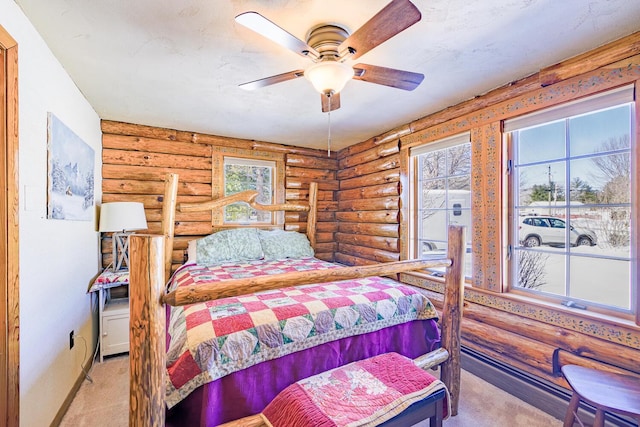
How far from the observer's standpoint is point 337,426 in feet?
3.73

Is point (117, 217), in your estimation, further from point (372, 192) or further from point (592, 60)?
point (592, 60)

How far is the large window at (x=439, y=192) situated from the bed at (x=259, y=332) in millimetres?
1004

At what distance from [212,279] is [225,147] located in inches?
82.1

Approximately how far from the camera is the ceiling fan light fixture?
160cm

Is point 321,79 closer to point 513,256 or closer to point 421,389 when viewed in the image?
point 421,389

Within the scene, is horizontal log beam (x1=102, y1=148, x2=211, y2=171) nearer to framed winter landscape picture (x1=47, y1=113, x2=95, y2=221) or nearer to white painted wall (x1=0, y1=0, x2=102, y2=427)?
framed winter landscape picture (x1=47, y1=113, x2=95, y2=221)

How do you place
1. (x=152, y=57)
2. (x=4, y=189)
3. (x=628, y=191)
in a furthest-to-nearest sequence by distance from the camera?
(x=152, y=57), (x=628, y=191), (x=4, y=189)

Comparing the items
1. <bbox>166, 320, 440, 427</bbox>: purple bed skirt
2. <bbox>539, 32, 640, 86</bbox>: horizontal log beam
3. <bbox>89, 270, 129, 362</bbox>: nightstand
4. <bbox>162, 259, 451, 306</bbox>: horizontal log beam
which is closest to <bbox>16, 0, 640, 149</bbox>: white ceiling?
<bbox>539, 32, 640, 86</bbox>: horizontal log beam

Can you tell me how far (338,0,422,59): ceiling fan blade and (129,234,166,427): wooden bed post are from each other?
1306 mm

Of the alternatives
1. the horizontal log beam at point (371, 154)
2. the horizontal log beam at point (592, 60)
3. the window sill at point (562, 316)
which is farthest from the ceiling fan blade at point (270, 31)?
the window sill at point (562, 316)

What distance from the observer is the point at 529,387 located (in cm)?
212

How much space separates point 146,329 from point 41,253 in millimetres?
1158

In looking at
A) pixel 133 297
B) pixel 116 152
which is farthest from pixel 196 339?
pixel 116 152

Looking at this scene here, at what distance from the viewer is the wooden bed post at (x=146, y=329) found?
1.11 meters
